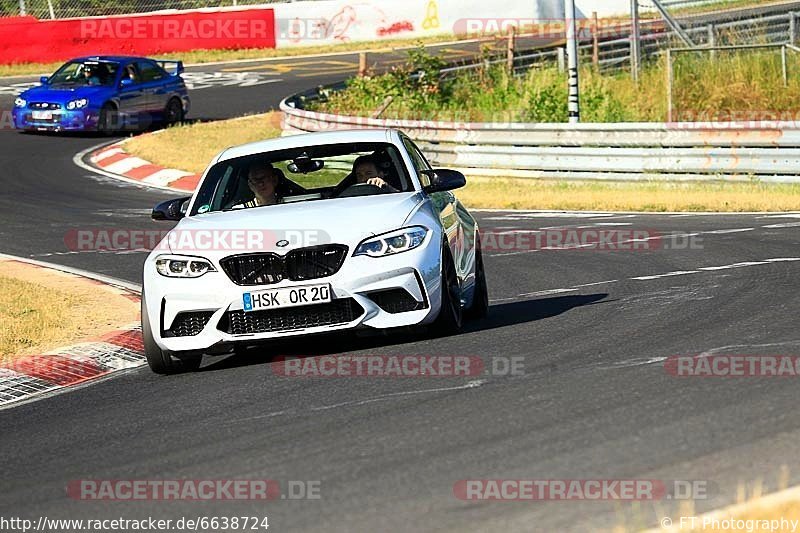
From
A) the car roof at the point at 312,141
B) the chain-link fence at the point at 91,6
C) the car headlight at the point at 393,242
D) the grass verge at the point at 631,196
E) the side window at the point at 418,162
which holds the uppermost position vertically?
the chain-link fence at the point at 91,6

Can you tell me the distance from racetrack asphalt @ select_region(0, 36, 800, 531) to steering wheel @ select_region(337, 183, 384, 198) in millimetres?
949

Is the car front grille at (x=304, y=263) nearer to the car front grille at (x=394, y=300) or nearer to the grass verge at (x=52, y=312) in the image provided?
the car front grille at (x=394, y=300)

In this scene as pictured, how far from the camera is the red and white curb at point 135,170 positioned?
23714 millimetres

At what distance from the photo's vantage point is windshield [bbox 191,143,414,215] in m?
10.1

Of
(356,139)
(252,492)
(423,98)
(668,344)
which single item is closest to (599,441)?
(252,492)

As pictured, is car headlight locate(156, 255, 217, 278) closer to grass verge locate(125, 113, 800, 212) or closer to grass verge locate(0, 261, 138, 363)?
grass verge locate(0, 261, 138, 363)

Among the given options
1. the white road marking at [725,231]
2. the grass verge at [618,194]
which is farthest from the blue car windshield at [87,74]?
the white road marking at [725,231]

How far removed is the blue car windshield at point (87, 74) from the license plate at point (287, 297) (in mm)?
21508

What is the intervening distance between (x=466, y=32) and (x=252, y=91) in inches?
459

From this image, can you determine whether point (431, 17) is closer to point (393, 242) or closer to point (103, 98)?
point (103, 98)

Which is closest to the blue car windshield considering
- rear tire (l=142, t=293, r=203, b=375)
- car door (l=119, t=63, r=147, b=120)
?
car door (l=119, t=63, r=147, b=120)

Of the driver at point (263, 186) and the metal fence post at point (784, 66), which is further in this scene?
the metal fence post at point (784, 66)

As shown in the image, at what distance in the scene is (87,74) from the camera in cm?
2973

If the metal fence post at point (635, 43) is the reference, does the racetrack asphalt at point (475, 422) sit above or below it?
below
